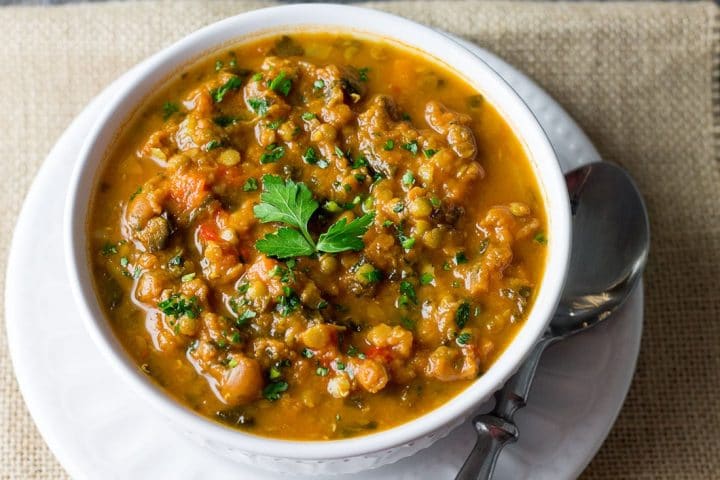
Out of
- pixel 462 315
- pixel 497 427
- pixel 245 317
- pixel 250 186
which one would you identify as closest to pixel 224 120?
pixel 250 186

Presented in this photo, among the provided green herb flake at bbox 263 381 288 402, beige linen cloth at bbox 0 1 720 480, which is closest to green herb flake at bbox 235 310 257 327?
green herb flake at bbox 263 381 288 402

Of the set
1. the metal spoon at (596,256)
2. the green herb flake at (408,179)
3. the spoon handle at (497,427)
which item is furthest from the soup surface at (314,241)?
the metal spoon at (596,256)

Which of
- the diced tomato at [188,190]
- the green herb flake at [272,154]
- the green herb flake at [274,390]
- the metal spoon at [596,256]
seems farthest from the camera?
the metal spoon at [596,256]

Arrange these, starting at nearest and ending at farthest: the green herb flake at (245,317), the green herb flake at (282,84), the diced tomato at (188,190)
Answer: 1. the green herb flake at (245,317)
2. the diced tomato at (188,190)
3. the green herb flake at (282,84)

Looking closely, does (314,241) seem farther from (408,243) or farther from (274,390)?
(274,390)

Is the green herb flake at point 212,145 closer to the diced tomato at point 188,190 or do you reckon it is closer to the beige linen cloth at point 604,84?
the diced tomato at point 188,190
